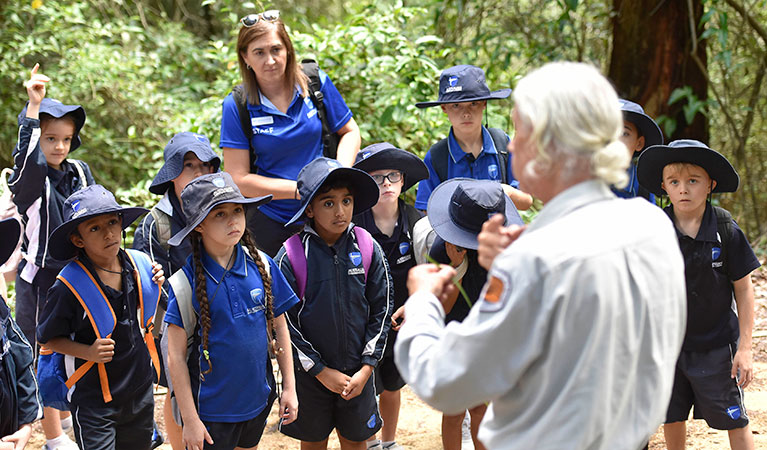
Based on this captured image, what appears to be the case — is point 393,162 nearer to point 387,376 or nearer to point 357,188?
point 357,188

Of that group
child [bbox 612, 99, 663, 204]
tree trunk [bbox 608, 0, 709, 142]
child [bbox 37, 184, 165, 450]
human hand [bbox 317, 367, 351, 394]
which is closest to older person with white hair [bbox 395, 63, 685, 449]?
human hand [bbox 317, 367, 351, 394]

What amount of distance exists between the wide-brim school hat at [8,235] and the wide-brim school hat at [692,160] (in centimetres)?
282

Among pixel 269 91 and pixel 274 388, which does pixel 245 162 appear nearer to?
pixel 269 91

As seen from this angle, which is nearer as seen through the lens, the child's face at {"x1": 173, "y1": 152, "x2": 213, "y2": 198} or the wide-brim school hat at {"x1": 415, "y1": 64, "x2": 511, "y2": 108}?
the child's face at {"x1": 173, "y1": 152, "x2": 213, "y2": 198}

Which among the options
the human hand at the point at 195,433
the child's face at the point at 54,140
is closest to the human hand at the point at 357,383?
the human hand at the point at 195,433

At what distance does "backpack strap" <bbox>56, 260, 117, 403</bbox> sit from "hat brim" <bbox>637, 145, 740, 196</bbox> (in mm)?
2612

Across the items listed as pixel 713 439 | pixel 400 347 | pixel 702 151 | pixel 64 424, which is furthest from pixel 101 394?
pixel 713 439

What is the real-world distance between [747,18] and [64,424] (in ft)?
23.2

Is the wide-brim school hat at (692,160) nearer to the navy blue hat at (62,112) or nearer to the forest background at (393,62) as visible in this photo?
the forest background at (393,62)

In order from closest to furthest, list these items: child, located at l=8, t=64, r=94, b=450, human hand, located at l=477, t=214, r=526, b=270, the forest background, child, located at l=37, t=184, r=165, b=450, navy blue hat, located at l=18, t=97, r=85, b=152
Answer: human hand, located at l=477, t=214, r=526, b=270
child, located at l=37, t=184, r=165, b=450
child, located at l=8, t=64, r=94, b=450
navy blue hat, located at l=18, t=97, r=85, b=152
the forest background

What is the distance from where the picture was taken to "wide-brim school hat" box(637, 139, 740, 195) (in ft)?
11.5

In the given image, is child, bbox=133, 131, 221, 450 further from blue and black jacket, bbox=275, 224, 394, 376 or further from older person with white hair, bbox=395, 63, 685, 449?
older person with white hair, bbox=395, 63, 685, 449

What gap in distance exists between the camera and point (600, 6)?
870 centimetres

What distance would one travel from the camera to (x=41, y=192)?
14.6ft
